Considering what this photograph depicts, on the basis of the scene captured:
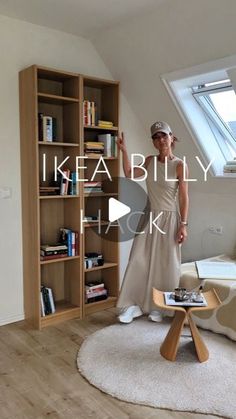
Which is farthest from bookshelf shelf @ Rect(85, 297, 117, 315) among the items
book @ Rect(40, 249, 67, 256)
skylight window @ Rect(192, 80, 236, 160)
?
skylight window @ Rect(192, 80, 236, 160)

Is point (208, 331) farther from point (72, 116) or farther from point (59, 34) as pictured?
point (59, 34)

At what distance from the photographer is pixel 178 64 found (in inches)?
125

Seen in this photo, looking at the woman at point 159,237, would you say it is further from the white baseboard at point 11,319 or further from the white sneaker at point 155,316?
the white baseboard at point 11,319

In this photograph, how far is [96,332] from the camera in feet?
10.2

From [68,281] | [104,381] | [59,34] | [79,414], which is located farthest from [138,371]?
[59,34]

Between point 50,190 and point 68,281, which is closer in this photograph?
point 50,190

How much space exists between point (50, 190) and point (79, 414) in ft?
5.76

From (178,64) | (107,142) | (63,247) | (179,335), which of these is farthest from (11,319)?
(178,64)

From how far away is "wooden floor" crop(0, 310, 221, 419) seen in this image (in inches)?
83.4

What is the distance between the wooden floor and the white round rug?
0.07m

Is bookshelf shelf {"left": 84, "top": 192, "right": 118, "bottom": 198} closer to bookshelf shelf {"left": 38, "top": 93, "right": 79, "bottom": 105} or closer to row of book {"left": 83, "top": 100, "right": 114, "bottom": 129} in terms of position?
row of book {"left": 83, "top": 100, "right": 114, "bottom": 129}

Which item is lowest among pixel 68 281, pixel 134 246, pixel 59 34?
pixel 68 281

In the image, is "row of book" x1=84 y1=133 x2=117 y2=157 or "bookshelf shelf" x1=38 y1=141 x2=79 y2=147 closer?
"bookshelf shelf" x1=38 y1=141 x2=79 y2=147

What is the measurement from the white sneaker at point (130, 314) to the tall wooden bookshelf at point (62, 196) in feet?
1.36
